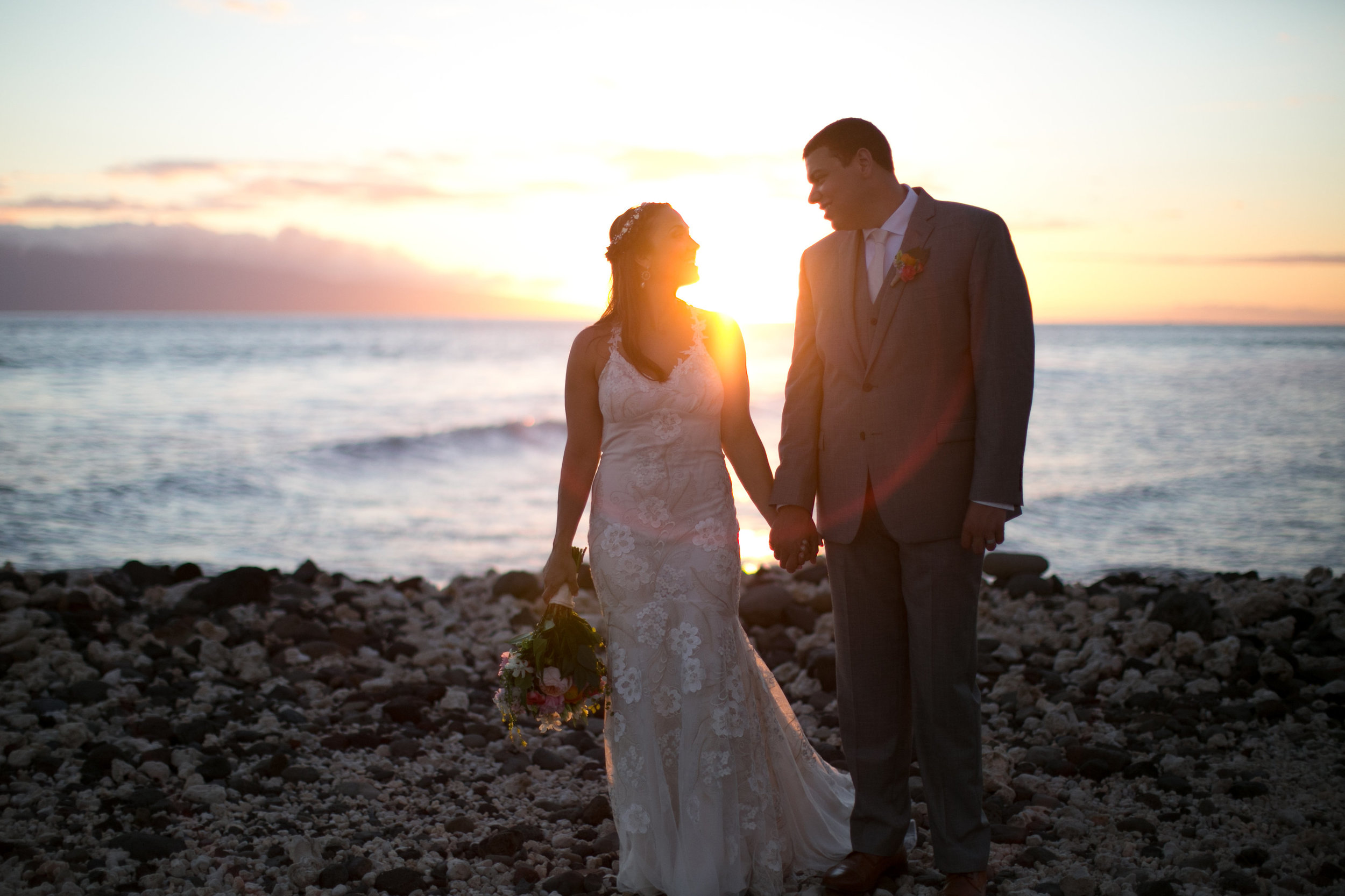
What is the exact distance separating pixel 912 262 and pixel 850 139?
524 millimetres

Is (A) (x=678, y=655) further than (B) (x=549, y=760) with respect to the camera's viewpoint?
No

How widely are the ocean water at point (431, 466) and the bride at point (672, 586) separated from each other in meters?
7.87

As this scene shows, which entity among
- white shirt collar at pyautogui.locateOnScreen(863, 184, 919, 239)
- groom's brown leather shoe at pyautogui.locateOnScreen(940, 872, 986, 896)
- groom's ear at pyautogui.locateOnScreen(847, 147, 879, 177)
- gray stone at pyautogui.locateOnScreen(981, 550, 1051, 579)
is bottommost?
groom's brown leather shoe at pyautogui.locateOnScreen(940, 872, 986, 896)

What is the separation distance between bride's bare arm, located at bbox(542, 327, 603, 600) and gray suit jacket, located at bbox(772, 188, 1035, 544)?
2.48 feet

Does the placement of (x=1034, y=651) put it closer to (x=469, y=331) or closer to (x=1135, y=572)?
(x=1135, y=572)

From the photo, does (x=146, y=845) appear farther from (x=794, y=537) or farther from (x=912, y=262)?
(x=912, y=262)

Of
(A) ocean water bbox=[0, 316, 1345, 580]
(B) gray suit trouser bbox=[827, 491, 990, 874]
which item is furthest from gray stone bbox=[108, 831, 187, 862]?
(A) ocean water bbox=[0, 316, 1345, 580]

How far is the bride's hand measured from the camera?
384 cm

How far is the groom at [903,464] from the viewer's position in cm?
341

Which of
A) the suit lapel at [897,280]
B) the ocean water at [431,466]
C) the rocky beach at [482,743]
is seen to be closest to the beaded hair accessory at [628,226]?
the suit lapel at [897,280]

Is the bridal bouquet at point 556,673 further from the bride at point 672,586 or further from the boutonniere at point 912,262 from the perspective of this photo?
the boutonniere at point 912,262

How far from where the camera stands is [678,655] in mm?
3736

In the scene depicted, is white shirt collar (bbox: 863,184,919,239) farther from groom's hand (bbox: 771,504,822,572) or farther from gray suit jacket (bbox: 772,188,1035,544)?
groom's hand (bbox: 771,504,822,572)

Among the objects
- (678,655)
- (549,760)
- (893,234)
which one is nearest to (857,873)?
(678,655)
